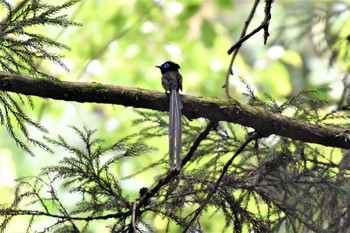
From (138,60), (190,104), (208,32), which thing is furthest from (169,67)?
(138,60)

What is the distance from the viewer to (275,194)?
108 inches

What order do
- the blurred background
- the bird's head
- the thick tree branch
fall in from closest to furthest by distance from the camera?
the thick tree branch < the bird's head < the blurred background

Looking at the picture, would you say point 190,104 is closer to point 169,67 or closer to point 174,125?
point 174,125

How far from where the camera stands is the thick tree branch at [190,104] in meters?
2.13

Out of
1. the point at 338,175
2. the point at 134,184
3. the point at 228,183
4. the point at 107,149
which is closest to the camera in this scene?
the point at 107,149

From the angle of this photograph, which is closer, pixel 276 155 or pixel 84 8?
pixel 276 155

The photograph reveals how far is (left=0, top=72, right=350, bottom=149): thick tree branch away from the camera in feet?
6.97

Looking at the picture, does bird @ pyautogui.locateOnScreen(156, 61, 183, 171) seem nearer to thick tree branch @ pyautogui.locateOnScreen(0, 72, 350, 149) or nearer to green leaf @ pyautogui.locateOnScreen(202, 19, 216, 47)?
thick tree branch @ pyautogui.locateOnScreen(0, 72, 350, 149)

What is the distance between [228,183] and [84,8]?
153 inches

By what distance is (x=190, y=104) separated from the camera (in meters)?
2.31

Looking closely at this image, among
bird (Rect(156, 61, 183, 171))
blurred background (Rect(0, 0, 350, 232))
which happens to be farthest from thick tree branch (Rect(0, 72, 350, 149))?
blurred background (Rect(0, 0, 350, 232))

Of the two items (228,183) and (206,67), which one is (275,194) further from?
(206,67)

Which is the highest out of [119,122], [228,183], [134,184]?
[119,122]

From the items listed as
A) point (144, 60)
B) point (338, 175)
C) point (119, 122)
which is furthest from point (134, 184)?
point (338, 175)
